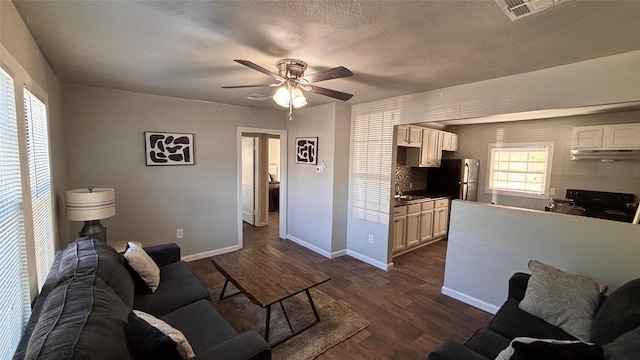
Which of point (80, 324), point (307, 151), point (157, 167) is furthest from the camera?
point (307, 151)

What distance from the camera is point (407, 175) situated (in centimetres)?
537

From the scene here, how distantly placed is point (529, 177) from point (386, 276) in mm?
3158

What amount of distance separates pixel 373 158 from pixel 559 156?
9.90 ft

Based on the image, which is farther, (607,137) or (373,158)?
(373,158)

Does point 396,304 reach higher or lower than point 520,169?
lower

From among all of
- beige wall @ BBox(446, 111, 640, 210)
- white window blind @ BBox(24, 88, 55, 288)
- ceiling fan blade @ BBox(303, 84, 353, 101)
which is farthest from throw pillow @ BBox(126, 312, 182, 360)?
beige wall @ BBox(446, 111, 640, 210)

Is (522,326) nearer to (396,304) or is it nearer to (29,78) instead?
(396,304)

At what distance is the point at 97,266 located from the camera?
5.75ft

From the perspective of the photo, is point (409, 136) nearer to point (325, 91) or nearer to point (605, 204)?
point (325, 91)

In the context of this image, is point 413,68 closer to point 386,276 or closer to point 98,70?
point 386,276

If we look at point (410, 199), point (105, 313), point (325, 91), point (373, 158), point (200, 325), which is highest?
point (325, 91)

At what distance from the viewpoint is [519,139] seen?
15.5 feet

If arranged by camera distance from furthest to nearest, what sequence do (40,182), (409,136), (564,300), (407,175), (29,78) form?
(407,175) < (409,136) < (40,182) < (564,300) < (29,78)

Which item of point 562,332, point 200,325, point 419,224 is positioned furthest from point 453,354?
point 419,224
